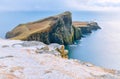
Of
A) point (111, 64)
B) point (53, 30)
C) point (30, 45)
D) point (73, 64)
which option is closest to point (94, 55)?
point (111, 64)

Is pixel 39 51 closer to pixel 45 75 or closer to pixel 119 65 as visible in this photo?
pixel 45 75

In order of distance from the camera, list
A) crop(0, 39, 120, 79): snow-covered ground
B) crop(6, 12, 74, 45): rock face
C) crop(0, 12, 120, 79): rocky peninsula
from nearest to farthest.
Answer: crop(0, 39, 120, 79): snow-covered ground, crop(0, 12, 120, 79): rocky peninsula, crop(6, 12, 74, 45): rock face

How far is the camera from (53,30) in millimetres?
188000

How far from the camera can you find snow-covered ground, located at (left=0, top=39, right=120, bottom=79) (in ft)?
123

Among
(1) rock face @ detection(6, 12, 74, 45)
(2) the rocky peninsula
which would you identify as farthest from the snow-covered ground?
(1) rock face @ detection(6, 12, 74, 45)

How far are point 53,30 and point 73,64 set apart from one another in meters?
144

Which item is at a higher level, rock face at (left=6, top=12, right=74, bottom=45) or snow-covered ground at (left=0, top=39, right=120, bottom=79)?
snow-covered ground at (left=0, top=39, right=120, bottom=79)

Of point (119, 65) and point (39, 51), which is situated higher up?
point (39, 51)

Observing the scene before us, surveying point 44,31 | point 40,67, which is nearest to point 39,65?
point 40,67

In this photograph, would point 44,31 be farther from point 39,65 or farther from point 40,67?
point 40,67

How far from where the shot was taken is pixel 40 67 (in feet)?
132

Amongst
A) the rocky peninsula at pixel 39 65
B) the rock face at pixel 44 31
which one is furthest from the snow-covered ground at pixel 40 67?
the rock face at pixel 44 31

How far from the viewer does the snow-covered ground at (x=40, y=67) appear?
37531mm

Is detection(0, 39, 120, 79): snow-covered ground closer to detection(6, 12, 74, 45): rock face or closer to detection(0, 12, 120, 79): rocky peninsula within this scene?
detection(0, 12, 120, 79): rocky peninsula
